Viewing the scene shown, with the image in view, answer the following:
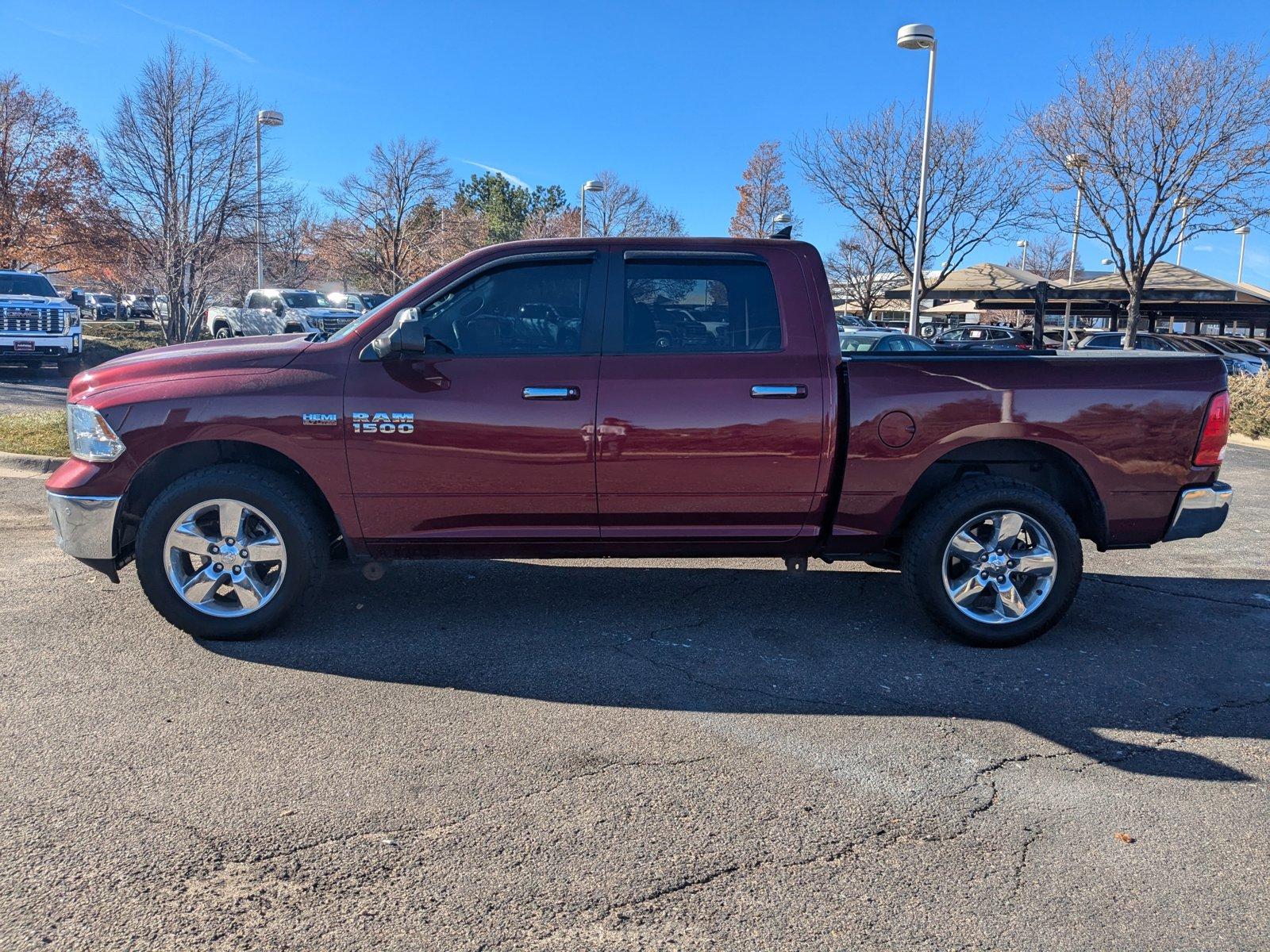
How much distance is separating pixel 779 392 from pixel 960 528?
3.69ft

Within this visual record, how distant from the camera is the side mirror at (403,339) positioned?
4.43 meters

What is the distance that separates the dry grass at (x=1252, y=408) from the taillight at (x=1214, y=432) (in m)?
11.6

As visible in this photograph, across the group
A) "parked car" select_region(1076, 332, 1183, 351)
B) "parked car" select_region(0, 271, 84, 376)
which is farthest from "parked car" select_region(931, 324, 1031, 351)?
"parked car" select_region(0, 271, 84, 376)

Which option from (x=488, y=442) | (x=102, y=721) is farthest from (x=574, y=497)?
(x=102, y=721)

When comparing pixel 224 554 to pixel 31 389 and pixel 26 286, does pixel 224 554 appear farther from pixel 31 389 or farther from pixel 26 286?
pixel 26 286

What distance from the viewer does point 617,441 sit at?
4.65 metres

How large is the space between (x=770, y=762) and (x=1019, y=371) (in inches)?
93.9

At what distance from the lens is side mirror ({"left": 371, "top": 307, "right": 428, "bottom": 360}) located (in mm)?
4434

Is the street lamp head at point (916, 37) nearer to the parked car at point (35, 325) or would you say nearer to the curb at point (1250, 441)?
the curb at point (1250, 441)

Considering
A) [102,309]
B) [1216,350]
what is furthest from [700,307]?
[102,309]

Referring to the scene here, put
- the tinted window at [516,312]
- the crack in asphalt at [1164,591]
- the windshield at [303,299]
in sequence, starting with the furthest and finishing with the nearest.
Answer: the windshield at [303,299], the crack in asphalt at [1164,591], the tinted window at [516,312]

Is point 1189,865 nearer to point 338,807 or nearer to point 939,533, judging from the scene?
point 939,533

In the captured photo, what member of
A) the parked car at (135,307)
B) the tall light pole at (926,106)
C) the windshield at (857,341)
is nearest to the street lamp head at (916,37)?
the tall light pole at (926,106)

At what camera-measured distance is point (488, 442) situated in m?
4.63
